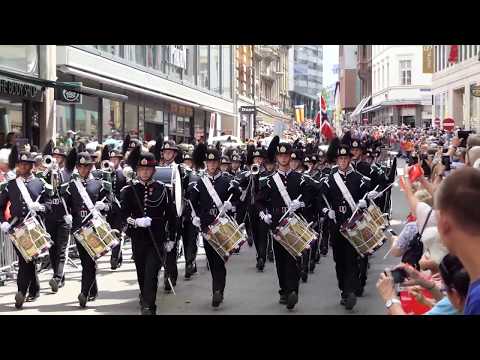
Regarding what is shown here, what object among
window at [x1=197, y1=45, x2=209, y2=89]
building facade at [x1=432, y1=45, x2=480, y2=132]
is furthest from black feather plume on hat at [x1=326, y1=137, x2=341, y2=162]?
window at [x1=197, y1=45, x2=209, y2=89]

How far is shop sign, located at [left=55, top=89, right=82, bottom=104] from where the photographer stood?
20.9 m

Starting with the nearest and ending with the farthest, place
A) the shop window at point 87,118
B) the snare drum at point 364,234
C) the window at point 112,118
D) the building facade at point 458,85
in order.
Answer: the snare drum at point 364,234 < the shop window at point 87,118 < the window at point 112,118 < the building facade at point 458,85

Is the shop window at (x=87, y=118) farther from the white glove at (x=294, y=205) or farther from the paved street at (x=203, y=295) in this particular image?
the white glove at (x=294, y=205)

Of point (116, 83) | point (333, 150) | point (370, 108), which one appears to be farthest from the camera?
point (370, 108)

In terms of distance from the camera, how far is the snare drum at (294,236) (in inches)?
369

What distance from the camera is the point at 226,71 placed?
50594 millimetres

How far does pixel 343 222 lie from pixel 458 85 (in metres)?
34.4

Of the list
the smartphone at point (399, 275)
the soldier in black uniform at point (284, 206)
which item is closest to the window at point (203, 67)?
the soldier in black uniform at point (284, 206)

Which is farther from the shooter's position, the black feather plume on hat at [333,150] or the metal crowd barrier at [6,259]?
the metal crowd barrier at [6,259]

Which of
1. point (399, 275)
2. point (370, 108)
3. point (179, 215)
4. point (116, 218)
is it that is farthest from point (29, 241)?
point (370, 108)

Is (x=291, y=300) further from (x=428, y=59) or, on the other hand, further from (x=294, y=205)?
(x=428, y=59)

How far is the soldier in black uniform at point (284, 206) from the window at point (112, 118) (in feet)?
52.3

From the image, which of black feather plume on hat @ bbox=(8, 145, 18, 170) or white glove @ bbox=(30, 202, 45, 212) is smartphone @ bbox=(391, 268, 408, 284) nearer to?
white glove @ bbox=(30, 202, 45, 212)
